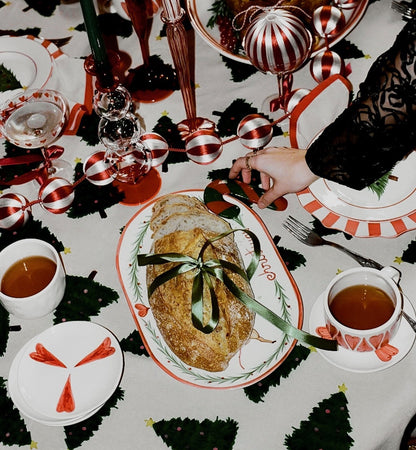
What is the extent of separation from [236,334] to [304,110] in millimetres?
575

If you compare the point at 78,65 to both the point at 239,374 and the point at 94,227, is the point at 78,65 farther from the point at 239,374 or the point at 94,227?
the point at 239,374

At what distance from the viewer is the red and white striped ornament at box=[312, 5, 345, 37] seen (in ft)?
4.99

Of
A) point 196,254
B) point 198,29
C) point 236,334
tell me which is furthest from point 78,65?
point 236,334

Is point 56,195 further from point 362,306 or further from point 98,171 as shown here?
point 362,306

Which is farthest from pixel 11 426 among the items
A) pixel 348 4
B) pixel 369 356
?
pixel 348 4

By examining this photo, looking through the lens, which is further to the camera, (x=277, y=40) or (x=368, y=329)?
(x=277, y=40)

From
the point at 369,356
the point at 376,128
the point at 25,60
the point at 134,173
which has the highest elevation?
the point at 376,128

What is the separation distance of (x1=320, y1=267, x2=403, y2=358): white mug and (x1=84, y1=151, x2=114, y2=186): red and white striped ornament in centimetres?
61

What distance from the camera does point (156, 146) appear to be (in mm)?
1474

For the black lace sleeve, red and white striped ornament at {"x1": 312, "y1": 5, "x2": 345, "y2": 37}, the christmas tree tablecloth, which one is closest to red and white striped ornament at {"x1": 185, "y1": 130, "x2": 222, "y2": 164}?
the christmas tree tablecloth

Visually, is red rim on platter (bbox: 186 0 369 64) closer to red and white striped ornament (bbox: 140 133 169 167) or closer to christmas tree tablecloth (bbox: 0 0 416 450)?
christmas tree tablecloth (bbox: 0 0 416 450)

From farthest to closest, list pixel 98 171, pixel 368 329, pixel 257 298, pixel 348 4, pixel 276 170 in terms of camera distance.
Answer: pixel 348 4, pixel 98 171, pixel 276 170, pixel 257 298, pixel 368 329

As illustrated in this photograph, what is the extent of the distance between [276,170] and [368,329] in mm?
414

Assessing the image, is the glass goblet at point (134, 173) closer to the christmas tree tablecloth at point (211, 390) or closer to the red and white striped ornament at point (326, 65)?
the christmas tree tablecloth at point (211, 390)
